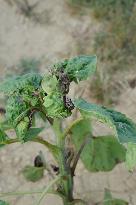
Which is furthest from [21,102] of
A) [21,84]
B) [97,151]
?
[97,151]

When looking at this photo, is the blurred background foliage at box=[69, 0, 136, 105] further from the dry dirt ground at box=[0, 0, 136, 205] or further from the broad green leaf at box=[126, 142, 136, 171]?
the broad green leaf at box=[126, 142, 136, 171]

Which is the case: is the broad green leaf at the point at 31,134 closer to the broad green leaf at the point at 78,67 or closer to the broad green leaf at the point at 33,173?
the broad green leaf at the point at 78,67

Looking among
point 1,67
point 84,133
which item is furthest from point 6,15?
point 84,133

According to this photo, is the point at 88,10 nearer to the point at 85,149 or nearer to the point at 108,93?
the point at 108,93

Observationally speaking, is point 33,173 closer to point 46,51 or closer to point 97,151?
point 97,151

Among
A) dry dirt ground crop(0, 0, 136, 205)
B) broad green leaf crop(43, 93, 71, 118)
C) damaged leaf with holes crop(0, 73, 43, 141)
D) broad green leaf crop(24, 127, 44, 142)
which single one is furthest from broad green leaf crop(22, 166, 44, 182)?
broad green leaf crop(43, 93, 71, 118)
